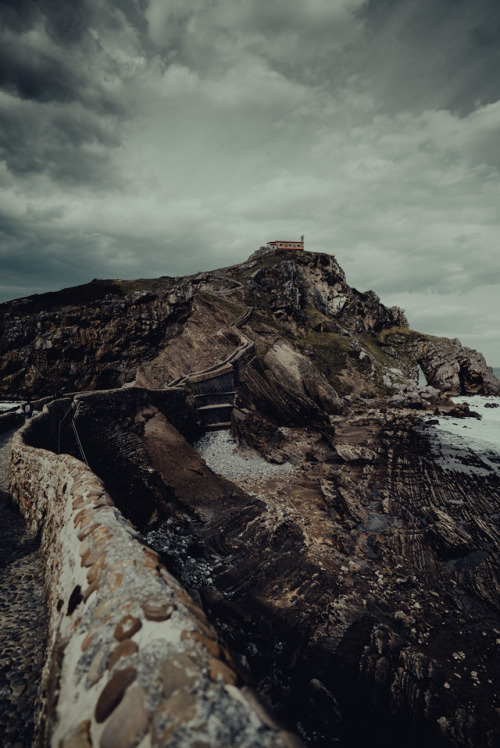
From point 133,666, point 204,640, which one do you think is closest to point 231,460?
point 204,640

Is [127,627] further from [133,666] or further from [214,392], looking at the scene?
[214,392]

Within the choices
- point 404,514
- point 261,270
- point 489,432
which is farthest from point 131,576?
point 261,270

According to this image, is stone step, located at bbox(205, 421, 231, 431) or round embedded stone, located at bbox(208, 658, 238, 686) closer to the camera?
round embedded stone, located at bbox(208, 658, 238, 686)

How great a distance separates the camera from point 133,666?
2385mm

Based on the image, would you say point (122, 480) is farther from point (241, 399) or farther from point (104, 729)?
point (241, 399)

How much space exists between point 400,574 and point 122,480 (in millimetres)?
16160

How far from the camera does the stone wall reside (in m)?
1.96

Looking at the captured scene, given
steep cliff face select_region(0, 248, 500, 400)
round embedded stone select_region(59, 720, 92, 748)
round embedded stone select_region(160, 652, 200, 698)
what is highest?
steep cliff face select_region(0, 248, 500, 400)

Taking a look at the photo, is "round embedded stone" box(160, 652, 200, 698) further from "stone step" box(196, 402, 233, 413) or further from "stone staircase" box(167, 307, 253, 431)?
"stone step" box(196, 402, 233, 413)

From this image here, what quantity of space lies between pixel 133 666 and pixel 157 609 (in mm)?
509

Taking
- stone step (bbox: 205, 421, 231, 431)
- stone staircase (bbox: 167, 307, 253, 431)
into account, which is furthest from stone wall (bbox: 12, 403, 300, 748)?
stone step (bbox: 205, 421, 231, 431)

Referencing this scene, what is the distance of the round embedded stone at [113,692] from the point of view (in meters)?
2.19

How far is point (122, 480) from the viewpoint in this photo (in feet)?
60.3

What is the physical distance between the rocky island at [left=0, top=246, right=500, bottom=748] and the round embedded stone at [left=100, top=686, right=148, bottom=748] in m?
0.01
